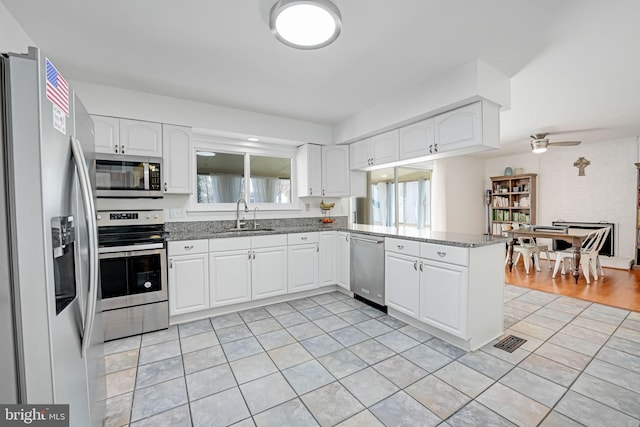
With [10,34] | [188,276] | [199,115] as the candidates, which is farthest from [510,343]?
[10,34]

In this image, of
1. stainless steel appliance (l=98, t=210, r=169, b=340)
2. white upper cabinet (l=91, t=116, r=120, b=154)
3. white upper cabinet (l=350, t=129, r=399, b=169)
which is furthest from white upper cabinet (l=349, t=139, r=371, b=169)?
white upper cabinet (l=91, t=116, r=120, b=154)

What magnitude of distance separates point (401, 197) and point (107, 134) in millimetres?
5339

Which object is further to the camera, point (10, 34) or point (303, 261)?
point (303, 261)

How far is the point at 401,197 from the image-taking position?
6.32m

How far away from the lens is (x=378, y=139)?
11.7ft

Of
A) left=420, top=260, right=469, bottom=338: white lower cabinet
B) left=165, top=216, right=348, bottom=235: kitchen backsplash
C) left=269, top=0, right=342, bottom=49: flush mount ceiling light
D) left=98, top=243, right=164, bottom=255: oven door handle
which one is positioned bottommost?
left=420, top=260, right=469, bottom=338: white lower cabinet

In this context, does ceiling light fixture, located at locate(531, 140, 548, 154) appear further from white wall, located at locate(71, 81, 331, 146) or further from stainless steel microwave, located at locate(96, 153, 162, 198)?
stainless steel microwave, located at locate(96, 153, 162, 198)

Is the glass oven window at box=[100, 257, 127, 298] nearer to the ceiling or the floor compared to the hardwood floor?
nearer to the ceiling

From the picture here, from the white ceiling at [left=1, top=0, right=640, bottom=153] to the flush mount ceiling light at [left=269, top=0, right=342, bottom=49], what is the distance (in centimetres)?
14

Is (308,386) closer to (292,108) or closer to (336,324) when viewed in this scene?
(336,324)

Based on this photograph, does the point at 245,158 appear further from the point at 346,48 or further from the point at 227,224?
the point at 346,48

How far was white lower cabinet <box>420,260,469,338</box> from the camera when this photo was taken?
227 centimetres

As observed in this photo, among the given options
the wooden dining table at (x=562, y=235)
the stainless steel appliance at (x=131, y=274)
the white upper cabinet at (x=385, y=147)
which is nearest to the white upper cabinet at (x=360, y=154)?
the white upper cabinet at (x=385, y=147)

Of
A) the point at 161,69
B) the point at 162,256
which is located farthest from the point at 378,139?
the point at 162,256
